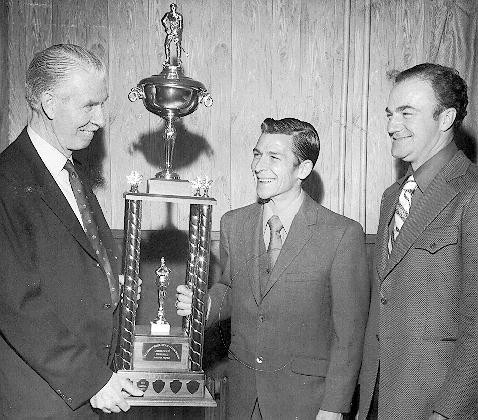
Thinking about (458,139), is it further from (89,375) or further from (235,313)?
(89,375)

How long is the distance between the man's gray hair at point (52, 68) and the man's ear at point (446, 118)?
1369 millimetres

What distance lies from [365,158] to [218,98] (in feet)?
2.95

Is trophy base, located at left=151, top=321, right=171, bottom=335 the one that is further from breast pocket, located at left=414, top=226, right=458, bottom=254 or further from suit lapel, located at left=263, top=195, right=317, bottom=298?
breast pocket, located at left=414, top=226, right=458, bottom=254

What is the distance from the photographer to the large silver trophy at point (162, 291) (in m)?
2.62

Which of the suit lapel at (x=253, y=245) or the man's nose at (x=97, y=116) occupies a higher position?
the man's nose at (x=97, y=116)

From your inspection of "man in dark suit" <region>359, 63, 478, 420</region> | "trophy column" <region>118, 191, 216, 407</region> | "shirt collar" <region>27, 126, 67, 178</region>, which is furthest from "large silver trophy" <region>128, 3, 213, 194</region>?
"man in dark suit" <region>359, 63, 478, 420</region>

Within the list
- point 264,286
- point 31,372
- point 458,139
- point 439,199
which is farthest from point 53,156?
point 458,139

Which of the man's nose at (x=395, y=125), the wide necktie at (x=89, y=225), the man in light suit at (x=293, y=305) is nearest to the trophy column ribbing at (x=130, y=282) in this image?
Answer: the wide necktie at (x=89, y=225)

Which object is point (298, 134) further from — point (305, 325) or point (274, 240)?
point (305, 325)

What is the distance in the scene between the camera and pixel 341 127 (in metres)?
3.89

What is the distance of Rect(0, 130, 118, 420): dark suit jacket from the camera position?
2.09 meters

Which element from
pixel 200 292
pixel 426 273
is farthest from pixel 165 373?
pixel 426 273

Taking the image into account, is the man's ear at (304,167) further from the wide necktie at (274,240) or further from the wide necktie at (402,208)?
the wide necktie at (402,208)

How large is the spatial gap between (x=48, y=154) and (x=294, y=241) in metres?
1.08
